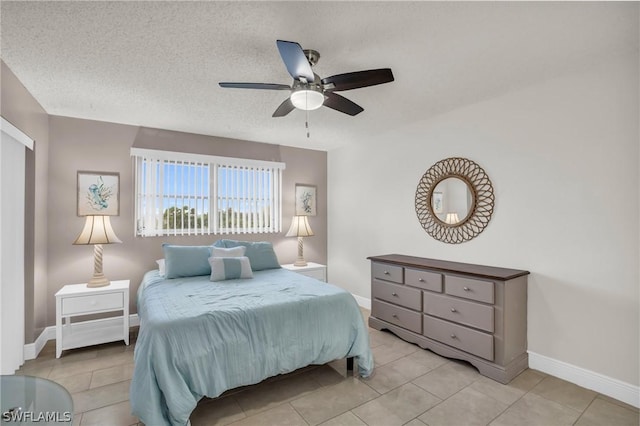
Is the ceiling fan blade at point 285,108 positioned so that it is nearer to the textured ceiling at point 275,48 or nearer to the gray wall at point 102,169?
the textured ceiling at point 275,48

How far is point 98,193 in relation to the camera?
3719 millimetres

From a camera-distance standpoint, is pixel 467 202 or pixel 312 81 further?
pixel 467 202

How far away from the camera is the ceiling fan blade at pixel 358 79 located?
1989 millimetres

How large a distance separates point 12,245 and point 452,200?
4.24 m

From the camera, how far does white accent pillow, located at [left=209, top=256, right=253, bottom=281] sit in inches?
130

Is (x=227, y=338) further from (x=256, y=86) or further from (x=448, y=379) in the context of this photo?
(x=448, y=379)

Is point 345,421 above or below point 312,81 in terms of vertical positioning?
below

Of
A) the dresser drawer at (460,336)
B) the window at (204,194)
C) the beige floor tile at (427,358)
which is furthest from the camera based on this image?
the window at (204,194)

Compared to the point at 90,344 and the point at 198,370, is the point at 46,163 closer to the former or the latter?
the point at 90,344

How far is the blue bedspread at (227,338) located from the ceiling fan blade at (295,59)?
1.68 metres

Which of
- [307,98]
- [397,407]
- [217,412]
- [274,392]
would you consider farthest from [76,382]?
[307,98]

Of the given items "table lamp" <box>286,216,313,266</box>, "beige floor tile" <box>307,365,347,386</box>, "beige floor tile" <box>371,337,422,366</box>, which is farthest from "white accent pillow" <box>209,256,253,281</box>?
"beige floor tile" <box>371,337,422,366</box>

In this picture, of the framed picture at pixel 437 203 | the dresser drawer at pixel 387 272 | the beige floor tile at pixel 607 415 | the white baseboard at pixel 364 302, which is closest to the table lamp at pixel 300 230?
the white baseboard at pixel 364 302

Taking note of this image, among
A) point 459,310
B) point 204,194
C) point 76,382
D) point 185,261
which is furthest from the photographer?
point 204,194
